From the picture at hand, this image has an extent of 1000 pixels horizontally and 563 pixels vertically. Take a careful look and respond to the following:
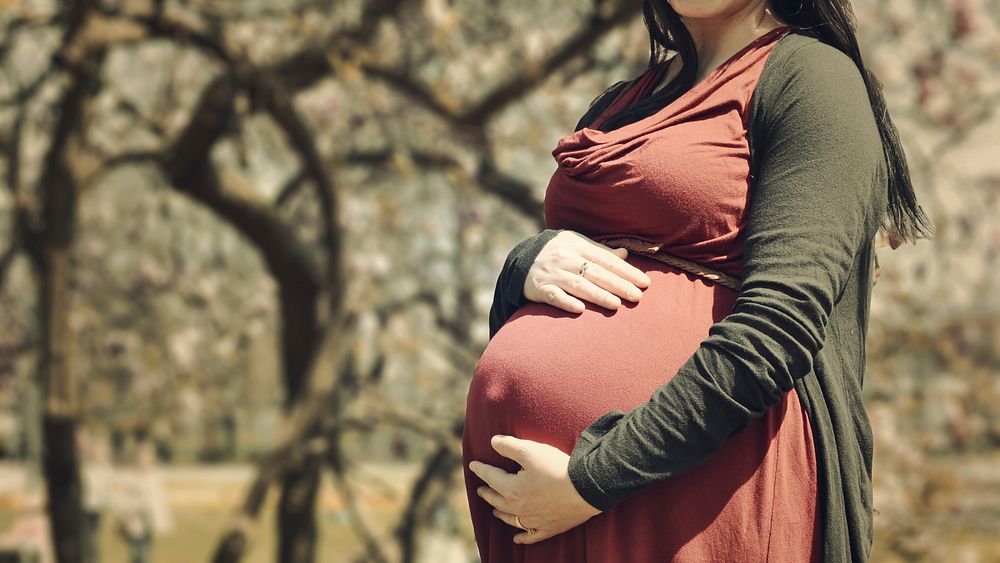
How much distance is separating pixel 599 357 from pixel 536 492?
0.18m

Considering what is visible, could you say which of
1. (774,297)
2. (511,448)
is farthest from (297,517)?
(774,297)

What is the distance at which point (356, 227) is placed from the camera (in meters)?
6.68

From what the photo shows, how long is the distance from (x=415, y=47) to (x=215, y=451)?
10.9m

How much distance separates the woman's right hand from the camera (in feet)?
5.15

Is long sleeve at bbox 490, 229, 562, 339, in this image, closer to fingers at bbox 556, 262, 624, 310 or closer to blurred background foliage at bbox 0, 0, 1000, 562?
fingers at bbox 556, 262, 624, 310

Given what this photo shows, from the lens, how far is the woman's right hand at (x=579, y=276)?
157 centimetres

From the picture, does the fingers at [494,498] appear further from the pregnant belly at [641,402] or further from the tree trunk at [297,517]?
the tree trunk at [297,517]

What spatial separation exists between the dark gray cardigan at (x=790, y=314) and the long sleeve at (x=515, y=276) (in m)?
0.27

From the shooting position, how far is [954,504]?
575cm

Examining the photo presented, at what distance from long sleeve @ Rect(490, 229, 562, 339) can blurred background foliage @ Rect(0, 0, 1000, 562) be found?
84.4 inches

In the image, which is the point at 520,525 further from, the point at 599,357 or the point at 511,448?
the point at 599,357

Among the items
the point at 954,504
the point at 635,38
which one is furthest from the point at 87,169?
the point at 954,504

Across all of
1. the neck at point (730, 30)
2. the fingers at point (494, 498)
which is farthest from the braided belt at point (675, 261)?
the fingers at point (494, 498)

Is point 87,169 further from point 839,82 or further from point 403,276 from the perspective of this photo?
point 839,82
